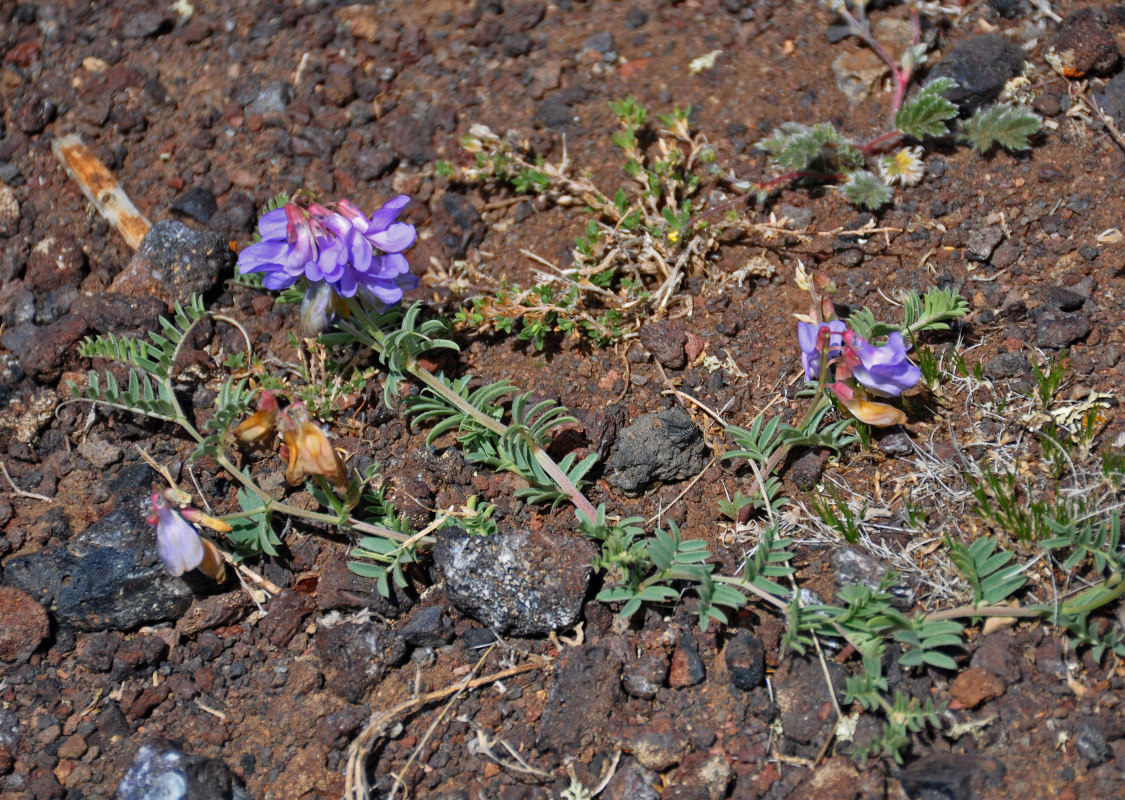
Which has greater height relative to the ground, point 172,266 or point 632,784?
point 172,266

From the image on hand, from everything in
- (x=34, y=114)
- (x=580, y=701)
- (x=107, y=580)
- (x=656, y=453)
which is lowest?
(x=580, y=701)

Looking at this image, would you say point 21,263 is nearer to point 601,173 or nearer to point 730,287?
point 601,173

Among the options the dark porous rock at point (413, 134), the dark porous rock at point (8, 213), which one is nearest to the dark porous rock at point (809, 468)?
the dark porous rock at point (413, 134)

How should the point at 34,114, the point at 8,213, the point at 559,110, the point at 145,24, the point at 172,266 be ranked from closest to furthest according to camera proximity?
the point at 172,266 < the point at 8,213 < the point at 559,110 < the point at 34,114 < the point at 145,24

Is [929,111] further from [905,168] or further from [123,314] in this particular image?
[123,314]

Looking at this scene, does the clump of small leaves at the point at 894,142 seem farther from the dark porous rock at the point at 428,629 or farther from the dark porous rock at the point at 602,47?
the dark porous rock at the point at 428,629

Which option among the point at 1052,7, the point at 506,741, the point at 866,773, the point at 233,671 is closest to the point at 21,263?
the point at 233,671

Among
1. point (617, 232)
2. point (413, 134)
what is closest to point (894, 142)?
point (617, 232)
